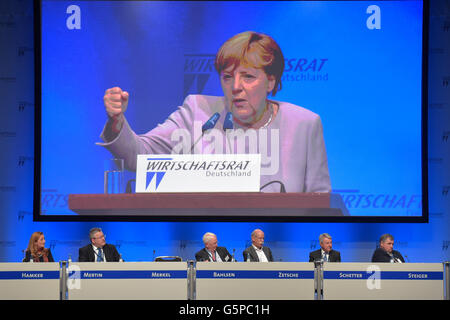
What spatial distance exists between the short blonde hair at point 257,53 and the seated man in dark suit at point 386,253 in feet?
7.42

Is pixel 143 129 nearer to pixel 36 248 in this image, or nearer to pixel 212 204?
pixel 212 204

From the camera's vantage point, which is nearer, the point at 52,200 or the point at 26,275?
the point at 26,275

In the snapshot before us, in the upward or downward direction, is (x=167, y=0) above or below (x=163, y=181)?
above

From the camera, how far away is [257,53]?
7.26m

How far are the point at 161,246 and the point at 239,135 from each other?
5.80 ft

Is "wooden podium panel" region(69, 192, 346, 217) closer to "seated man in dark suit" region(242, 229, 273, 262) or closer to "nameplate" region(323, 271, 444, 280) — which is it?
"seated man in dark suit" region(242, 229, 273, 262)

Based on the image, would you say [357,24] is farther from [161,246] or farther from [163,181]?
[161,246]

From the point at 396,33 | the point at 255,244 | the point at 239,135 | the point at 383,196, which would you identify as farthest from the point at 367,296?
the point at 396,33

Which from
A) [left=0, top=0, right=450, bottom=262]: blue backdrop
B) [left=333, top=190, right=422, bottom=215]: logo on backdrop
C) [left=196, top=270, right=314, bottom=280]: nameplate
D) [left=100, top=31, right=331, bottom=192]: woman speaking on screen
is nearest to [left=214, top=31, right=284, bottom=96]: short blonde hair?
[left=100, top=31, right=331, bottom=192]: woman speaking on screen

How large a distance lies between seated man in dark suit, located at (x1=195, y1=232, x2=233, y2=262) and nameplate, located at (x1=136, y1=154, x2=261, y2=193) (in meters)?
0.92

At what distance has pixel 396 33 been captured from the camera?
7195 millimetres

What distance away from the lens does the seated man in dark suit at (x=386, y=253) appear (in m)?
6.16

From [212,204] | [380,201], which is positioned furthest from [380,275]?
[212,204]

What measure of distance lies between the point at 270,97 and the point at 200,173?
1.29 metres
